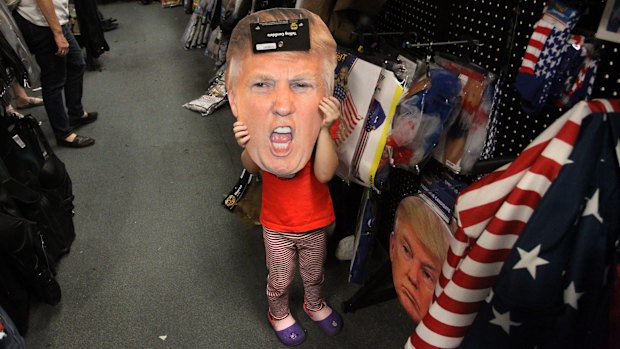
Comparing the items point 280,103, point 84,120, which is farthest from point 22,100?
point 280,103

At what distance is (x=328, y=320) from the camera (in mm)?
1618

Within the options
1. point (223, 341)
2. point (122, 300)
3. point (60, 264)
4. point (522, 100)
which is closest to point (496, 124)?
point (522, 100)

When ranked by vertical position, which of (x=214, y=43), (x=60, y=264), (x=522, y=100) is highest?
(x=522, y=100)

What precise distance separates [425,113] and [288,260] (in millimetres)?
647

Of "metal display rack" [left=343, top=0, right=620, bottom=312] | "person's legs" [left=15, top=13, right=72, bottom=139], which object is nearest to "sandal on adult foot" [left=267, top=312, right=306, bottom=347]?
"metal display rack" [left=343, top=0, right=620, bottom=312]

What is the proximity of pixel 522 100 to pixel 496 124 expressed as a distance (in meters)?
0.15

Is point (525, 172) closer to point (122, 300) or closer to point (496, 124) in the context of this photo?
point (496, 124)

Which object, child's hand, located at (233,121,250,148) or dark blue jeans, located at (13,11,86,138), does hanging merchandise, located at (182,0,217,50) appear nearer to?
dark blue jeans, located at (13,11,86,138)

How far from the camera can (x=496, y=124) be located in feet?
3.60

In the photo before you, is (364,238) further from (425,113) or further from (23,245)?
(23,245)

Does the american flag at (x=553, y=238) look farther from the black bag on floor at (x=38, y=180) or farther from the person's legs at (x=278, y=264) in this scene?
the black bag on floor at (x=38, y=180)

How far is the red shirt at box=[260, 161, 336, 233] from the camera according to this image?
4.19 feet

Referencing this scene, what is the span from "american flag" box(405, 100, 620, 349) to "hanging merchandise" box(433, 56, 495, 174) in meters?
0.38

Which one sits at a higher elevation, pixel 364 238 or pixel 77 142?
pixel 364 238
